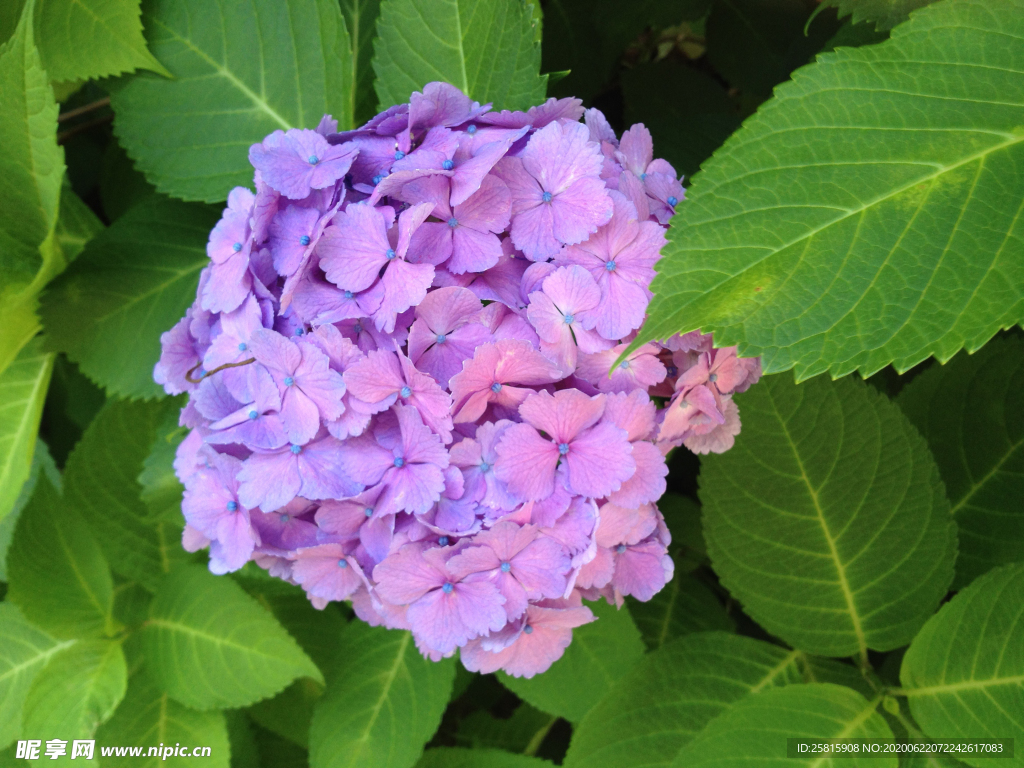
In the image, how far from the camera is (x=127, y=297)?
1012 mm

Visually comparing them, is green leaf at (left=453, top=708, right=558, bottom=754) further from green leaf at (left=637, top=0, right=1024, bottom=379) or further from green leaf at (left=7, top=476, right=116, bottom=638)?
green leaf at (left=637, top=0, right=1024, bottom=379)

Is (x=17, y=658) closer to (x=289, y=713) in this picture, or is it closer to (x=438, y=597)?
(x=289, y=713)

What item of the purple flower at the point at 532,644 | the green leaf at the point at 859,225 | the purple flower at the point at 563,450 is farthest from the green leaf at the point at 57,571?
the green leaf at the point at 859,225

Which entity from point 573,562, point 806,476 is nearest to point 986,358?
point 806,476

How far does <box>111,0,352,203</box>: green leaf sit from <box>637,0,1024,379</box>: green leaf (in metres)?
0.54

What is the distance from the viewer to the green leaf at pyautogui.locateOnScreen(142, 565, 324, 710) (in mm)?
962

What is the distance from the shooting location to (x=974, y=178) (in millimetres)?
597

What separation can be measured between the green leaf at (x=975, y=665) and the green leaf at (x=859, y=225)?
0.44m

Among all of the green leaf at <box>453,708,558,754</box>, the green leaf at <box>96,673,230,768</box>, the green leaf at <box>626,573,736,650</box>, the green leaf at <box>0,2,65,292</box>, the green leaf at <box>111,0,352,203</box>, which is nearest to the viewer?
the green leaf at <box>0,2,65,292</box>

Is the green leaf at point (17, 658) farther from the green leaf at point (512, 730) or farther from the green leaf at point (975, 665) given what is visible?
the green leaf at point (975, 665)

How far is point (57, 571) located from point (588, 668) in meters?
0.77

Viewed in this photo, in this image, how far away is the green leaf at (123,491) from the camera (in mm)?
1098

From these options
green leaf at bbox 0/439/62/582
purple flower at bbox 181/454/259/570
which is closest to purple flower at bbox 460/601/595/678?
purple flower at bbox 181/454/259/570

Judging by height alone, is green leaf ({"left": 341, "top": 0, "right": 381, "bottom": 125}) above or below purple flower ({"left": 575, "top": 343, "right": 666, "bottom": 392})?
above
